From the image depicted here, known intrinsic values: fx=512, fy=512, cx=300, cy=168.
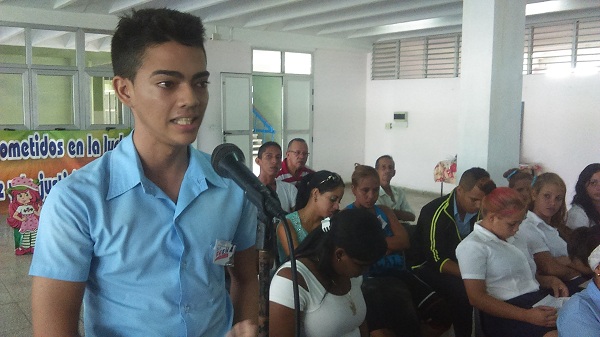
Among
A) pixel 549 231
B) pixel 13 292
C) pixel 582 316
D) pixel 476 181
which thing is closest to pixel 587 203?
pixel 549 231

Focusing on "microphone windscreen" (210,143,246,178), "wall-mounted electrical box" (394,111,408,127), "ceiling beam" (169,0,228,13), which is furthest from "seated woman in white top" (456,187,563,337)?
"wall-mounted electrical box" (394,111,408,127)

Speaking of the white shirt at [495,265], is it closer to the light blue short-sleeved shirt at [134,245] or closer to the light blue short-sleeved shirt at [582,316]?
the light blue short-sleeved shirt at [582,316]

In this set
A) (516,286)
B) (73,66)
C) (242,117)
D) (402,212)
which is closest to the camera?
(516,286)

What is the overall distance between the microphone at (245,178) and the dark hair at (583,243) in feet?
8.70

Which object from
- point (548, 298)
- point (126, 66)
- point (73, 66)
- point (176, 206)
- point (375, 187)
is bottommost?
point (548, 298)

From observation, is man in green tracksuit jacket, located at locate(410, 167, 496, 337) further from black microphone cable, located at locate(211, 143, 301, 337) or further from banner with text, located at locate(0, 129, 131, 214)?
banner with text, located at locate(0, 129, 131, 214)

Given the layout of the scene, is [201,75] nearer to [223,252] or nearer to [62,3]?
[223,252]

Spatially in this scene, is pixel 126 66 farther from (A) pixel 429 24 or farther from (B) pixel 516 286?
(A) pixel 429 24

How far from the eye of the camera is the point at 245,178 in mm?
1012

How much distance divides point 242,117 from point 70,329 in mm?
8769

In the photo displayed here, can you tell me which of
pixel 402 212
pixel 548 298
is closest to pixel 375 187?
pixel 402 212

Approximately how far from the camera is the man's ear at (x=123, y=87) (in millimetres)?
1074

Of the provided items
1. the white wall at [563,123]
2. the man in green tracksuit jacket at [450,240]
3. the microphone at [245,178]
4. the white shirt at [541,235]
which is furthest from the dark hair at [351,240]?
the white wall at [563,123]

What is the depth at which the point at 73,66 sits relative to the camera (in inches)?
322
